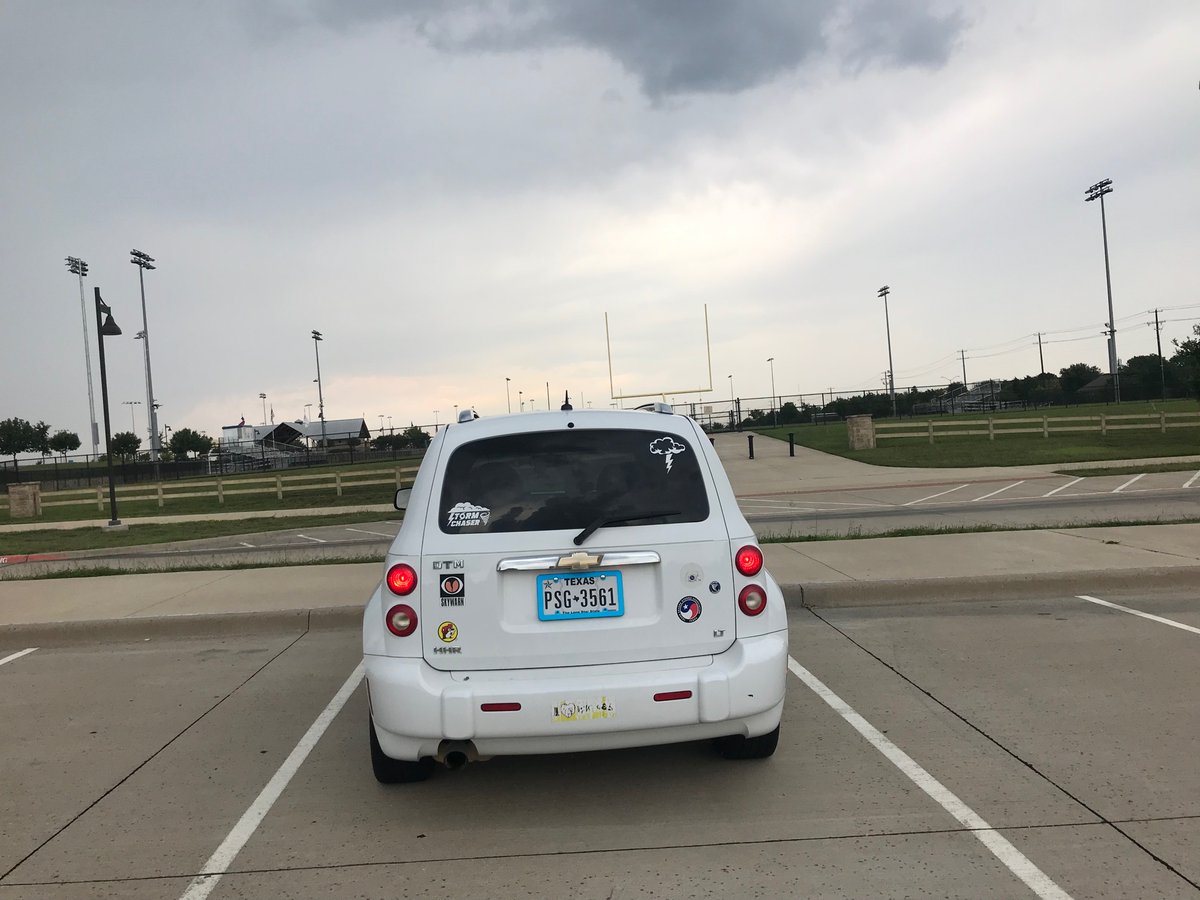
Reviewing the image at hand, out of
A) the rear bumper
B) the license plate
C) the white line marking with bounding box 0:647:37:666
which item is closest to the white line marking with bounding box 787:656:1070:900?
the rear bumper

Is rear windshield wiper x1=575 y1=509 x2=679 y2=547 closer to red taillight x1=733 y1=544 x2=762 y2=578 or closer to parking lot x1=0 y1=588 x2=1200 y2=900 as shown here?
red taillight x1=733 y1=544 x2=762 y2=578

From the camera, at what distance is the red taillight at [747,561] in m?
4.02

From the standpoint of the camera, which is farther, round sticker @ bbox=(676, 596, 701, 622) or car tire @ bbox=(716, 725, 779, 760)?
car tire @ bbox=(716, 725, 779, 760)

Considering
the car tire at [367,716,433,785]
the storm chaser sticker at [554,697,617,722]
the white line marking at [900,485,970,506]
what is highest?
the storm chaser sticker at [554,697,617,722]

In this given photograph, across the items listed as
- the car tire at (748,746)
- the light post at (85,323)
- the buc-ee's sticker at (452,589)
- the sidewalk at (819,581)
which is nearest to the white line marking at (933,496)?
the sidewalk at (819,581)

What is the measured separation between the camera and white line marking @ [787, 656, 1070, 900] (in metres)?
3.25

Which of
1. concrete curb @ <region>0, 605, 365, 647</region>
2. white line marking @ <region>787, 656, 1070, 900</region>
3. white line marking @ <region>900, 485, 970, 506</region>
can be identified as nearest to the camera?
white line marking @ <region>787, 656, 1070, 900</region>

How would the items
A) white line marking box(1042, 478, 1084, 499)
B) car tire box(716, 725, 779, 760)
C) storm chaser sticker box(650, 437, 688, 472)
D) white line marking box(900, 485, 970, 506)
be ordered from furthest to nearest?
white line marking box(900, 485, 970, 506)
white line marking box(1042, 478, 1084, 499)
car tire box(716, 725, 779, 760)
storm chaser sticker box(650, 437, 688, 472)

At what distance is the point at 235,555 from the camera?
15.7m

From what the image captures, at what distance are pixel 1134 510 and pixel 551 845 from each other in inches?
574

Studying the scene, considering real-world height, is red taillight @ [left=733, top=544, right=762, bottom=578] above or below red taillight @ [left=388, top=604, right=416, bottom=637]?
above

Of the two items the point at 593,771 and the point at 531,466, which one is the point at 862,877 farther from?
the point at 531,466

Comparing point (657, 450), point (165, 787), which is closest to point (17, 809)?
point (165, 787)

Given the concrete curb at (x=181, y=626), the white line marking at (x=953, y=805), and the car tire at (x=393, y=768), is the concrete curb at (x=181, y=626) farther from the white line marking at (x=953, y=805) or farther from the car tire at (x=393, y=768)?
the white line marking at (x=953, y=805)
